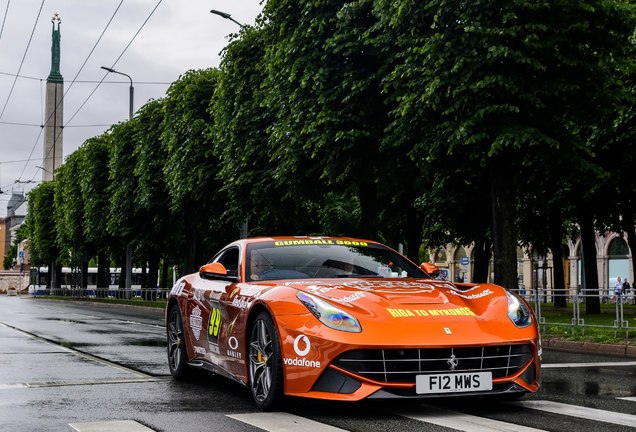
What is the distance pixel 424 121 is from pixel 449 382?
39.9 ft

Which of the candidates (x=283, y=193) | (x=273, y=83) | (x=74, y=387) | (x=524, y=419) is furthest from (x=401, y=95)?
(x=524, y=419)

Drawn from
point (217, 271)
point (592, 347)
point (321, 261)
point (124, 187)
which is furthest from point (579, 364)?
point (124, 187)

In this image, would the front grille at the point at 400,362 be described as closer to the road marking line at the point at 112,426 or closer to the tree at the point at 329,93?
the road marking line at the point at 112,426

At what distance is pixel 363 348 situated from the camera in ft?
20.6

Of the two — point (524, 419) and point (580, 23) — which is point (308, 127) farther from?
point (524, 419)

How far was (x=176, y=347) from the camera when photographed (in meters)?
9.33

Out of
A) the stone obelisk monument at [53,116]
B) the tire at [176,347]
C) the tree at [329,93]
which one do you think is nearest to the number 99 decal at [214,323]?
the tire at [176,347]

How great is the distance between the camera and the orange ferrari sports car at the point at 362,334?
249 inches

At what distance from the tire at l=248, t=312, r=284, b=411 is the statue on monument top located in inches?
4765

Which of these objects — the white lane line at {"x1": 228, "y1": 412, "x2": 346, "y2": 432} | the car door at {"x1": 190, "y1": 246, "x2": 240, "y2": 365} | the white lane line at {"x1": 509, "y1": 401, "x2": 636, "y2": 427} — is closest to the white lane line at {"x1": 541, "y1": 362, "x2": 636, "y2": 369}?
the white lane line at {"x1": 509, "y1": 401, "x2": 636, "y2": 427}

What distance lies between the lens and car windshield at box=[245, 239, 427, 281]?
25.8 feet

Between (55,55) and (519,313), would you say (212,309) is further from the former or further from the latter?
(55,55)

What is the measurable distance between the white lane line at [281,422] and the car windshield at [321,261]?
150 cm

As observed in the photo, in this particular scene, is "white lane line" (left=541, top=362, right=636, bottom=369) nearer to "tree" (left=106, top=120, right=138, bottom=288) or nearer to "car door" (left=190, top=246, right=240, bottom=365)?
"car door" (left=190, top=246, right=240, bottom=365)
